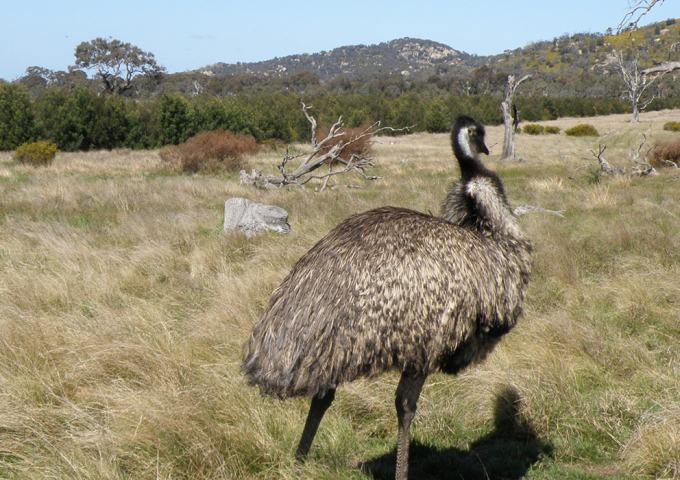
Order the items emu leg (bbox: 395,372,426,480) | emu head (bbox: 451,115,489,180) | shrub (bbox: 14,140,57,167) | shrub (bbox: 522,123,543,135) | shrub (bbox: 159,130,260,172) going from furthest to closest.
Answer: shrub (bbox: 522,123,543,135), shrub (bbox: 14,140,57,167), shrub (bbox: 159,130,260,172), emu head (bbox: 451,115,489,180), emu leg (bbox: 395,372,426,480)

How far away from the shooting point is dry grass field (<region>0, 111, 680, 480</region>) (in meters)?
3.21

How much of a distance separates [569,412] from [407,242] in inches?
79.5

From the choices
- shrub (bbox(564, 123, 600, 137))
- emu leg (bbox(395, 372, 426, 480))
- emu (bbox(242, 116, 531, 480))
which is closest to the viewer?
emu (bbox(242, 116, 531, 480))

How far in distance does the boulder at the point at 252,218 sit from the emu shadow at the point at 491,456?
535 centimetres

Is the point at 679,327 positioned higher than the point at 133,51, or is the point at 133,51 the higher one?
the point at 133,51

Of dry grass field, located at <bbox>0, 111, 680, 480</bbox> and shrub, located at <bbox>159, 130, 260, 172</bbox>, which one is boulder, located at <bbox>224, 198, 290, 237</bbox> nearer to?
dry grass field, located at <bbox>0, 111, 680, 480</bbox>

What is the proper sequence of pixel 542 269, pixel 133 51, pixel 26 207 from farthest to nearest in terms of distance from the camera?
pixel 133 51 < pixel 26 207 < pixel 542 269

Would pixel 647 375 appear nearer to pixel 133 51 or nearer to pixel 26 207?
pixel 26 207

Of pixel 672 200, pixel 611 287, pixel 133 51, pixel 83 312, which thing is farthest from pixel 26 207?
pixel 133 51

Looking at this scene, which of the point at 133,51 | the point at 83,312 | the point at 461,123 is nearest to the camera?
the point at 461,123

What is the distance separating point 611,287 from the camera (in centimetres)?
580

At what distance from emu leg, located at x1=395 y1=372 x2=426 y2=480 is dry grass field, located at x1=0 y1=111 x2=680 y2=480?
40cm

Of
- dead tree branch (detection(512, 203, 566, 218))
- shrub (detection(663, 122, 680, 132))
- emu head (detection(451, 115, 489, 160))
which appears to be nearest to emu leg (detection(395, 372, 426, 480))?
emu head (detection(451, 115, 489, 160))

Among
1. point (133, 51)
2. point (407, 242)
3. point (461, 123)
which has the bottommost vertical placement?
point (407, 242)
